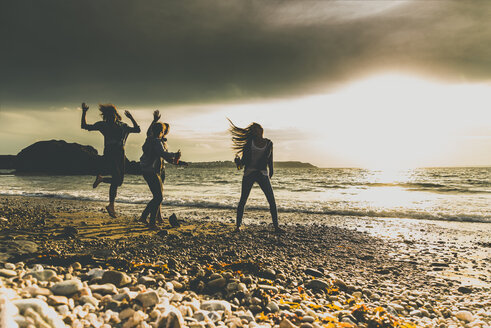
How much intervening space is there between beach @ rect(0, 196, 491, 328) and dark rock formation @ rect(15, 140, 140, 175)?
189 ft

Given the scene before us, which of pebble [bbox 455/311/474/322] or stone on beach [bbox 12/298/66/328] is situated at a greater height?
stone on beach [bbox 12/298/66/328]

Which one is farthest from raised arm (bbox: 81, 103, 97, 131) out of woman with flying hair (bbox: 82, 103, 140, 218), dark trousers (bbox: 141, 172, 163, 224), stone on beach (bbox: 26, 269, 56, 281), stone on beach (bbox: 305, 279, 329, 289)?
stone on beach (bbox: 305, 279, 329, 289)

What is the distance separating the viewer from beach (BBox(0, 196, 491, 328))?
2896 mm

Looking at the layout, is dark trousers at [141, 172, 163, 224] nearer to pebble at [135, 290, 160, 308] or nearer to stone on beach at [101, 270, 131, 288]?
stone on beach at [101, 270, 131, 288]

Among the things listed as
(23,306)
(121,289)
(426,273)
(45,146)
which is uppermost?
(45,146)

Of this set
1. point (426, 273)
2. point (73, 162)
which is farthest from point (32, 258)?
point (73, 162)

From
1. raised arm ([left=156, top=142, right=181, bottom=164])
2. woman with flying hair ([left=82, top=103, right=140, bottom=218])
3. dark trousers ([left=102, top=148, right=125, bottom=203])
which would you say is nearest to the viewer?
raised arm ([left=156, top=142, right=181, bottom=164])

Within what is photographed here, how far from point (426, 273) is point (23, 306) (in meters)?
5.23

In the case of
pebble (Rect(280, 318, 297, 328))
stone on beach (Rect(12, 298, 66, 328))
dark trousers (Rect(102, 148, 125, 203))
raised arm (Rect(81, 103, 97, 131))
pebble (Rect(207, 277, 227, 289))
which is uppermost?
raised arm (Rect(81, 103, 97, 131))

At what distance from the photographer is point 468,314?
10.7ft

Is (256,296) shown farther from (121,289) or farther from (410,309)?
(410,309)

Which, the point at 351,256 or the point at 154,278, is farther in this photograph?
the point at 351,256

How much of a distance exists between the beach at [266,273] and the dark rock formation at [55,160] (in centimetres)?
5751

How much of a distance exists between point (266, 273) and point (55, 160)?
7212 cm
